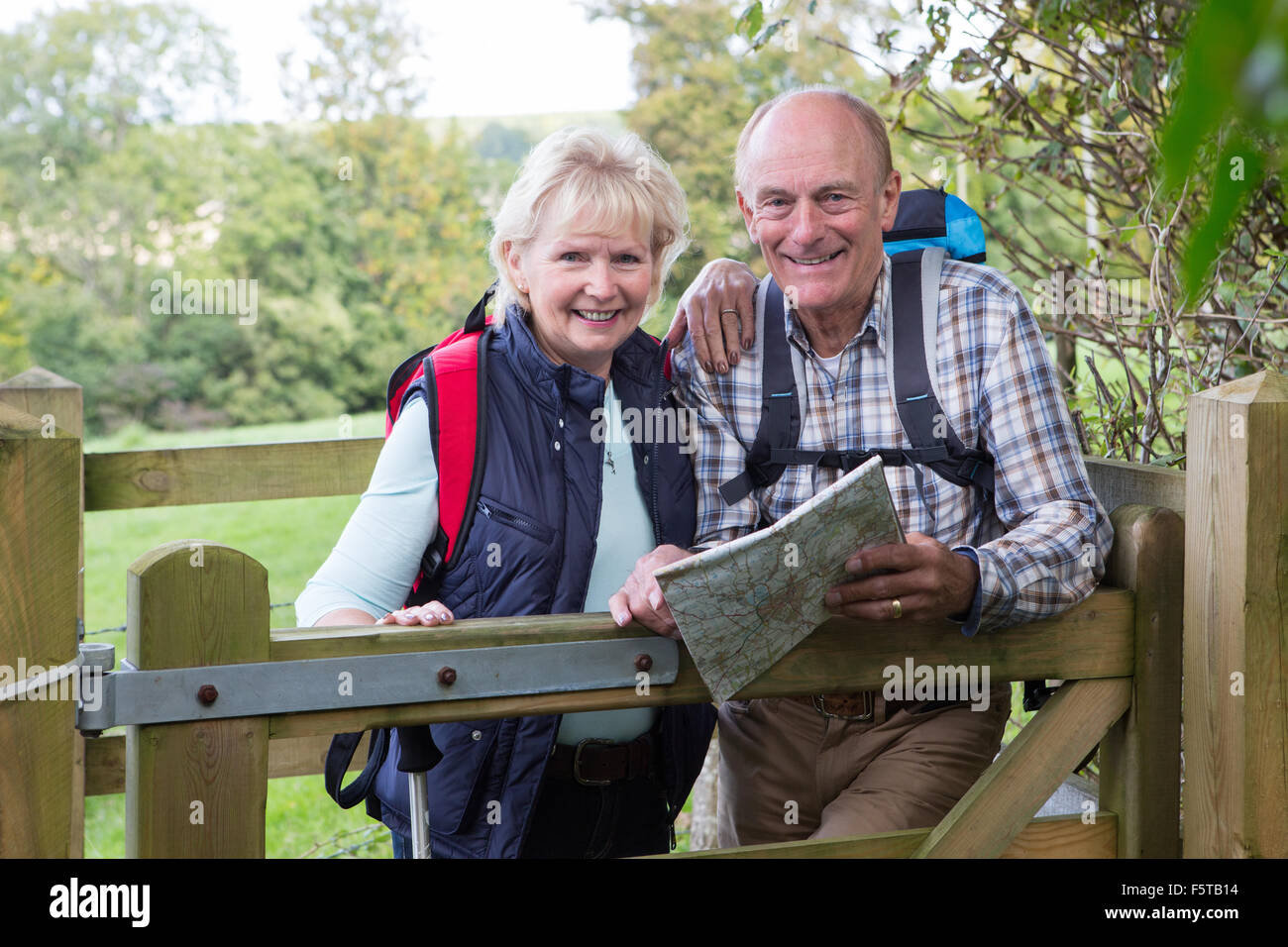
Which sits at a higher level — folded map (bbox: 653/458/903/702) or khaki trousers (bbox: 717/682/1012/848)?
folded map (bbox: 653/458/903/702)

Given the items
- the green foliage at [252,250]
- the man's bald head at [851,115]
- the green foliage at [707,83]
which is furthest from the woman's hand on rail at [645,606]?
the green foliage at [252,250]

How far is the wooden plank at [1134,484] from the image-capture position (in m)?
2.11

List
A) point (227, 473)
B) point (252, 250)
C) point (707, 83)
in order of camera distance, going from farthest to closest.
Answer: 1. point (252, 250)
2. point (707, 83)
3. point (227, 473)

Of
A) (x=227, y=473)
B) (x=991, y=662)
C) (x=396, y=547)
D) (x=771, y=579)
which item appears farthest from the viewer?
(x=227, y=473)

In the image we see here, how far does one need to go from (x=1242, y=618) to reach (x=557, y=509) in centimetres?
112

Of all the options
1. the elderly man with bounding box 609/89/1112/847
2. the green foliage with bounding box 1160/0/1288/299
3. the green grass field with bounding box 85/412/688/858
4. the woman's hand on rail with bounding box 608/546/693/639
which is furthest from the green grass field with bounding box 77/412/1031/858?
the green foliage with bounding box 1160/0/1288/299

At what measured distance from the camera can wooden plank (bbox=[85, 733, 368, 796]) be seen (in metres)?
3.19

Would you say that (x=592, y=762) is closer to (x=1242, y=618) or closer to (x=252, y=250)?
(x=1242, y=618)

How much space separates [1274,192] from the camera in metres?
2.99

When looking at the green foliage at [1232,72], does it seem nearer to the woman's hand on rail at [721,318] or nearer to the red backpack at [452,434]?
the red backpack at [452,434]

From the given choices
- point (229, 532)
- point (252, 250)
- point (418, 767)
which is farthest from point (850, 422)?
point (252, 250)

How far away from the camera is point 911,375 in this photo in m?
2.28

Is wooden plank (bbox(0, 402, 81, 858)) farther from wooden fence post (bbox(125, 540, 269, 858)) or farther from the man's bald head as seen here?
the man's bald head
